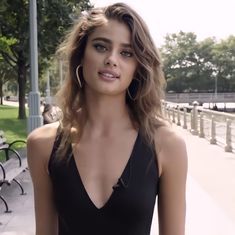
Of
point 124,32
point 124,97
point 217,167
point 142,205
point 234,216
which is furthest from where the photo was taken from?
point 217,167

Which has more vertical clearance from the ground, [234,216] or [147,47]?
[147,47]

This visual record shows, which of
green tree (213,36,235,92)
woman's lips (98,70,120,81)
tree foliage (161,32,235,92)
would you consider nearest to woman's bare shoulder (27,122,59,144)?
woman's lips (98,70,120,81)

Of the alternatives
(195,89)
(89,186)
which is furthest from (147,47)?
(195,89)

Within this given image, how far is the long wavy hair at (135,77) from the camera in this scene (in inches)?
66.6

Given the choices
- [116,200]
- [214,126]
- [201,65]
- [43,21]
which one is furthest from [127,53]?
[201,65]

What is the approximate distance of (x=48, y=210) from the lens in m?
1.77

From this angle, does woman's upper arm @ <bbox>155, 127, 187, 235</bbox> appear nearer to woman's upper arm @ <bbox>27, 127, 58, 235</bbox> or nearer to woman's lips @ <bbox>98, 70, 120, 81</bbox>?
woman's lips @ <bbox>98, 70, 120, 81</bbox>

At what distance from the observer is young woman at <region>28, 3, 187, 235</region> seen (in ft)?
5.24

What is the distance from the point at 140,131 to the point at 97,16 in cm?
40

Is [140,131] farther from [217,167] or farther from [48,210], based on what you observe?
[217,167]

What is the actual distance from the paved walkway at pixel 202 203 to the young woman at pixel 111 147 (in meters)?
2.40

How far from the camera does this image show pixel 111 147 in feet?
5.55

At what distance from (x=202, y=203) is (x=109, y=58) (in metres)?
5.54

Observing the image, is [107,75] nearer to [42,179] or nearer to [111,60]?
[111,60]
